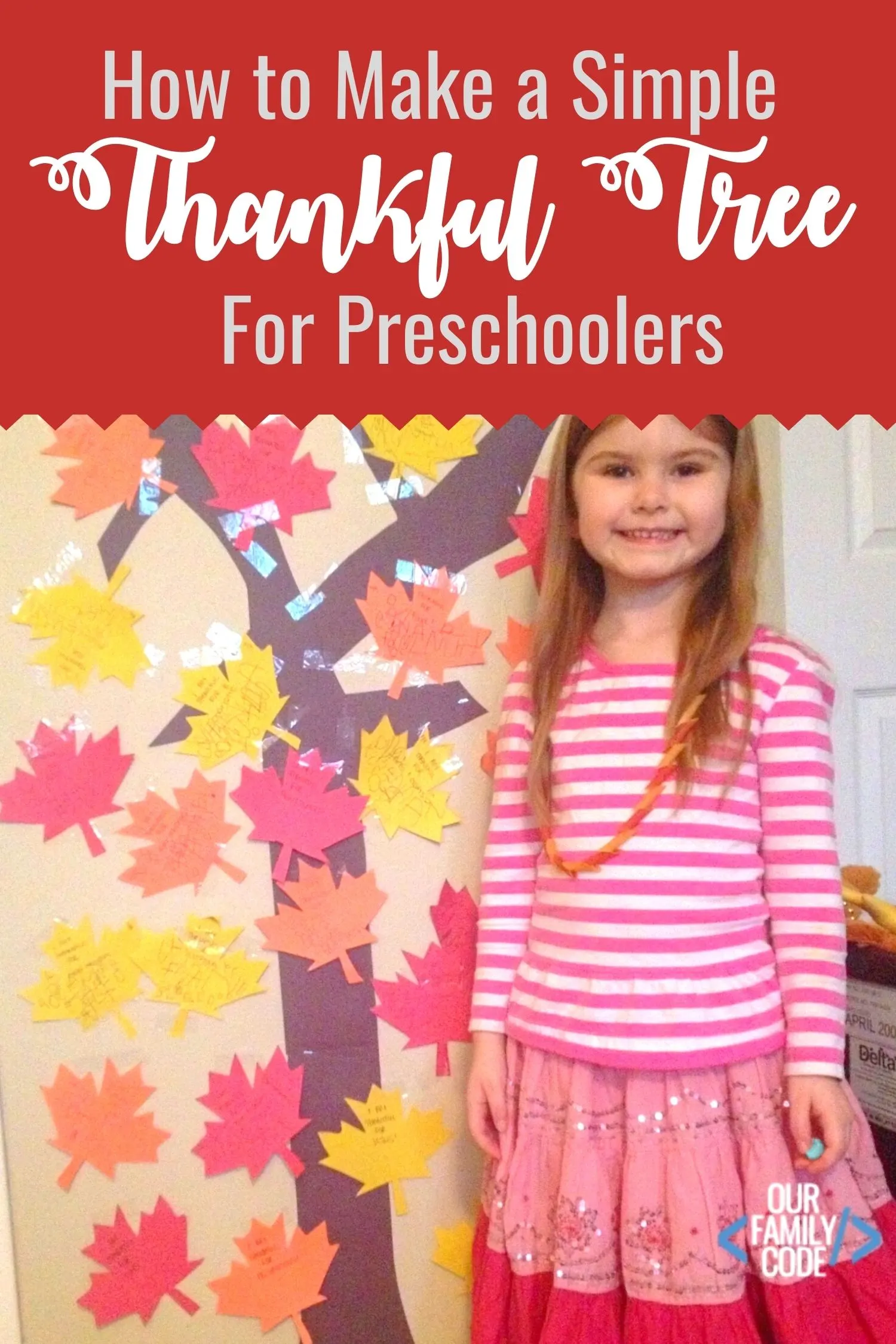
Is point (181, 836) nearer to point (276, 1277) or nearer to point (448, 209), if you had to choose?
point (276, 1277)

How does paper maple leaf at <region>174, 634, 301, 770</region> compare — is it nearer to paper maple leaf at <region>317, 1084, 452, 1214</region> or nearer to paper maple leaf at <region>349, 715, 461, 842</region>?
paper maple leaf at <region>349, 715, 461, 842</region>

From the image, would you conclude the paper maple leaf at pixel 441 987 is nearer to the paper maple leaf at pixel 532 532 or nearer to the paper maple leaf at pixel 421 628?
the paper maple leaf at pixel 421 628

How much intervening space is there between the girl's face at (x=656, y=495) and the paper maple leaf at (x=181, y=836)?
45cm

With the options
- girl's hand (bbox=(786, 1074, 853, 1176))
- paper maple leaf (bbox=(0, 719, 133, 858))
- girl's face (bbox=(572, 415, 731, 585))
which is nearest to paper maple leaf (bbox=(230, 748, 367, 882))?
paper maple leaf (bbox=(0, 719, 133, 858))

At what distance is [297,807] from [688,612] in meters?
0.42

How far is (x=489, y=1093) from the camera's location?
901 mm

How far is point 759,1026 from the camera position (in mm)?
808

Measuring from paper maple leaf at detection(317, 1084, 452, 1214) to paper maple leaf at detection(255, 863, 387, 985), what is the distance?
0.43 ft

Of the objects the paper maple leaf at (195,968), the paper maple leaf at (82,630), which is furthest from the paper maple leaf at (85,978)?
the paper maple leaf at (82,630)

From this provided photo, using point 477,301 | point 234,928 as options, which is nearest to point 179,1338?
point 234,928

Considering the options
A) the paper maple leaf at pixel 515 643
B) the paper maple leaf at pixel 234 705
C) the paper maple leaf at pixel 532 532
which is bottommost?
the paper maple leaf at pixel 234 705

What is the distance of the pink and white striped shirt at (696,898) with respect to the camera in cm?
80

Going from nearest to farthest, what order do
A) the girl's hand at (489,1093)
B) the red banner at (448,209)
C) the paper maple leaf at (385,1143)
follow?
the red banner at (448,209) → the girl's hand at (489,1093) → the paper maple leaf at (385,1143)

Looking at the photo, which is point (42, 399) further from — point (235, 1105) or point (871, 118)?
point (235, 1105)
